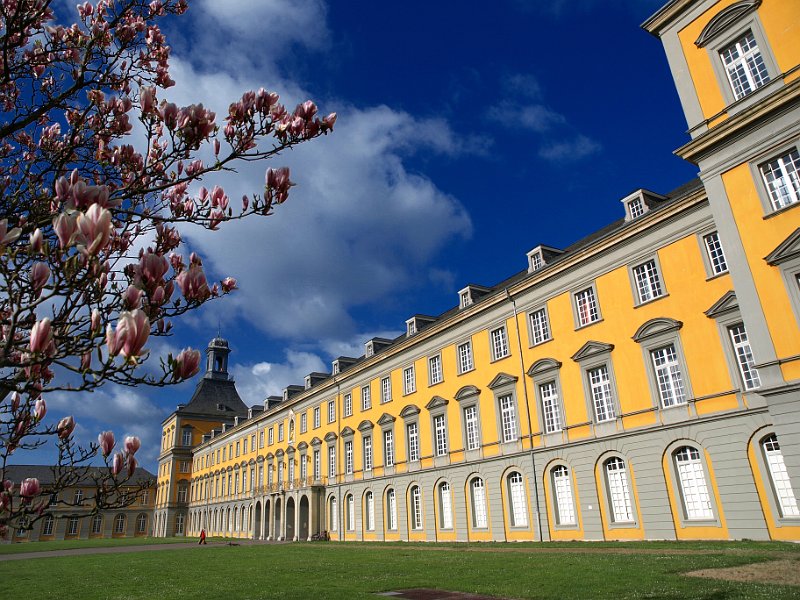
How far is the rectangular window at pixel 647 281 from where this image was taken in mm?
23344

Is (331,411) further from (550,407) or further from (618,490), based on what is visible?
(618,490)

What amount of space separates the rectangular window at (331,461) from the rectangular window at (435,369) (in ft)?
48.3

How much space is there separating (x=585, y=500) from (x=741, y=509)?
265 inches

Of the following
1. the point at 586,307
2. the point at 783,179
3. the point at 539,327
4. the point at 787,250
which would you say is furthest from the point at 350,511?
the point at 783,179

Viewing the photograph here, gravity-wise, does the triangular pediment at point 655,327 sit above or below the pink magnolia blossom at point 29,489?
above

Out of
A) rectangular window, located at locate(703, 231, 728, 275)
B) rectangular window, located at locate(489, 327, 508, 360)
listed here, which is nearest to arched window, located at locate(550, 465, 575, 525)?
rectangular window, located at locate(489, 327, 508, 360)

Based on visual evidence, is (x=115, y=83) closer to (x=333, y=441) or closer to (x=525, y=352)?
(x=525, y=352)

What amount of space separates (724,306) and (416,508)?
23.2 metres

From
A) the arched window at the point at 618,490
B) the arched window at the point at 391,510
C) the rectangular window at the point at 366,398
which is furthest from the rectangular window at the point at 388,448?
the arched window at the point at 618,490

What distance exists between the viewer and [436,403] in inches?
1361

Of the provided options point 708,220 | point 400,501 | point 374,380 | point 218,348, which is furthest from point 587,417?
point 218,348

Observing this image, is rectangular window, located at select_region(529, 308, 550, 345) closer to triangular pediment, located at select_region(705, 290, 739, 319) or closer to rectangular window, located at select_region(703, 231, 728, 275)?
triangular pediment, located at select_region(705, 290, 739, 319)

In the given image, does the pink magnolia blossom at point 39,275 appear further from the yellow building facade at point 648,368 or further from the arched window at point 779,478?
the arched window at point 779,478

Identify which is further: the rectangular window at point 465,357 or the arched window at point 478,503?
the rectangular window at point 465,357
